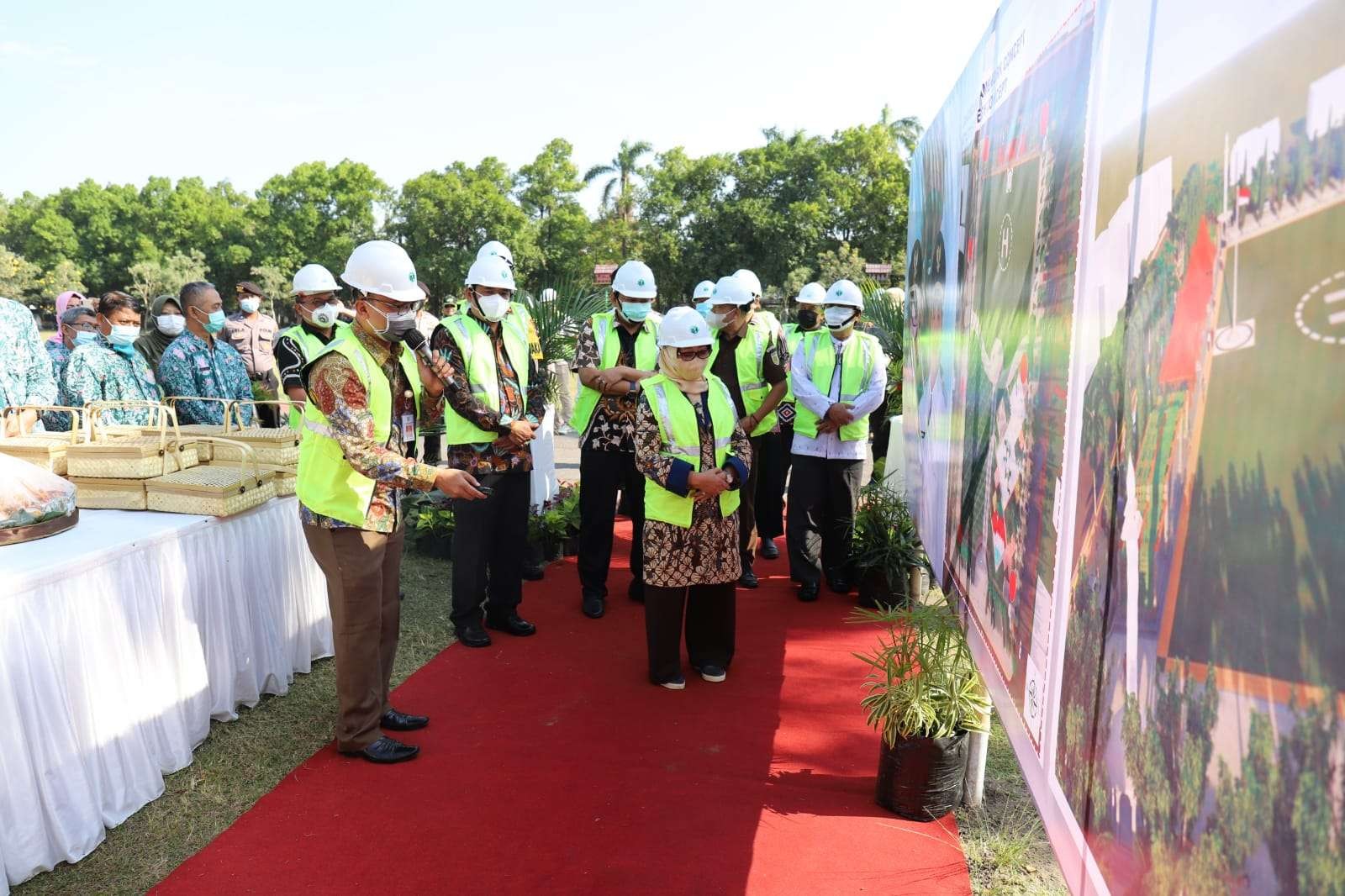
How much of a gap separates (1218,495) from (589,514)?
14.8 ft

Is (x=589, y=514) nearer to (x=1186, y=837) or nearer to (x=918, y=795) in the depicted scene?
(x=918, y=795)

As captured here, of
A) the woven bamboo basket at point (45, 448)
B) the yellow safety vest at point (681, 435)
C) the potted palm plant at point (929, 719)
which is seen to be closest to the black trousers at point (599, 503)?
the yellow safety vest at point (681, 435)

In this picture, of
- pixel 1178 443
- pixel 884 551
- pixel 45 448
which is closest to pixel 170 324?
pixel 45 448

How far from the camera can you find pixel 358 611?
11.3 ft

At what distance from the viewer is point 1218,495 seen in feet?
3.37

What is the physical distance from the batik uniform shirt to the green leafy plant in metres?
Answer: 2.26

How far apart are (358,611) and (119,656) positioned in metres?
0.83

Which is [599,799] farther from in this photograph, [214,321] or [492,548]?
[214,321]

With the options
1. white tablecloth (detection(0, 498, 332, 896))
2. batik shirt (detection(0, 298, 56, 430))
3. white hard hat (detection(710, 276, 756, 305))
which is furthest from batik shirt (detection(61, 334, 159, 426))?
white hard hat (detection(710, 276, 756, 305))

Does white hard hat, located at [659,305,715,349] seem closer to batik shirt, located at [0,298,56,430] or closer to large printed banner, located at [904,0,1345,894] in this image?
large printed banner, located at [904,0,1345,894]

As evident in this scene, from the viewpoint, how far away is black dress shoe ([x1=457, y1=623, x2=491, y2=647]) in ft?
15.8

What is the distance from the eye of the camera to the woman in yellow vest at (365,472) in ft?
10.5

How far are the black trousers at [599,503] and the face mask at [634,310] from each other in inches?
32.0

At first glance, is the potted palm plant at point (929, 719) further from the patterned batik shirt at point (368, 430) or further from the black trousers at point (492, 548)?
the black trousers at point (492, 548)
